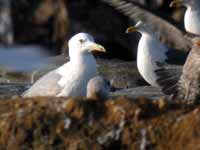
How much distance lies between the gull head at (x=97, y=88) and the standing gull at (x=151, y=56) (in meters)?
2.43

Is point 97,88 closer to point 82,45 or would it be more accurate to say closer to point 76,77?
point 76,77

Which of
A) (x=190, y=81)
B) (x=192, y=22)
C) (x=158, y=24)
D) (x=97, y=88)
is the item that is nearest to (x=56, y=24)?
(x=158, y=24)

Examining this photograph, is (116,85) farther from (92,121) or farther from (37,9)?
(37,9)

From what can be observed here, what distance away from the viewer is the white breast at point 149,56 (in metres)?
11.2

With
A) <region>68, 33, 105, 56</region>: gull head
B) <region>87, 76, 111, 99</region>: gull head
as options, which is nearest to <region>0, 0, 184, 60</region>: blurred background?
<region>68, 33, 105, 56</region>: gull head

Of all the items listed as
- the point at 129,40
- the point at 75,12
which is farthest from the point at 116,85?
the point at 75,12

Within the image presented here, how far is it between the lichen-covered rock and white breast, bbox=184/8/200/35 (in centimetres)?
435

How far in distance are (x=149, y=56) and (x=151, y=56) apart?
23mm

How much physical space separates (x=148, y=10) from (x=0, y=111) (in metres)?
4.81

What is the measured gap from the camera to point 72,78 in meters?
9.23

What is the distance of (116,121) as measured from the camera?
24.3 feet

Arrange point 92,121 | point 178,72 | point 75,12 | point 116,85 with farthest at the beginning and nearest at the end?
point 75,12 < point 116,85 < point 178,72 < point 92,121

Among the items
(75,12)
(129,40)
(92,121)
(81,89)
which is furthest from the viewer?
(75,12)

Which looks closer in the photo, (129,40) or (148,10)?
(148,10)
